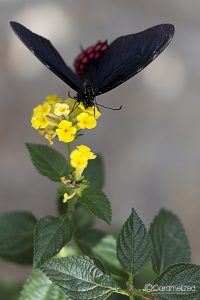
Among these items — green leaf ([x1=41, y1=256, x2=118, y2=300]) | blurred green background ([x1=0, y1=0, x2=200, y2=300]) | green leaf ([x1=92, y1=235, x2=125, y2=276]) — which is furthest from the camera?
blurred green background ([x1=0, y1=0, x2=200, y2=300])

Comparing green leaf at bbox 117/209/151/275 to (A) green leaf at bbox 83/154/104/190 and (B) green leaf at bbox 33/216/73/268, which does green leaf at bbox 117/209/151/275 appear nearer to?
(B) green leaf at bbox 33/216/73/268

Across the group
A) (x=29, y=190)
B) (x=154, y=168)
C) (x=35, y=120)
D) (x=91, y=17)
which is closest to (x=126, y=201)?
(x=154, y=168)

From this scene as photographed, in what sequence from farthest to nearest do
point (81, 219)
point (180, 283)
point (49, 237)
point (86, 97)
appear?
point (81, 219), point (86, 97), point (49, 237), point (180, 283)

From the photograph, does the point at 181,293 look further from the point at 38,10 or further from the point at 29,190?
the point at 38,10

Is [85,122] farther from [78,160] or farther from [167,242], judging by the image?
[167,242]

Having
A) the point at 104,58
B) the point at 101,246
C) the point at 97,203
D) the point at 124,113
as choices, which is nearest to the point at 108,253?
the point at 101,246

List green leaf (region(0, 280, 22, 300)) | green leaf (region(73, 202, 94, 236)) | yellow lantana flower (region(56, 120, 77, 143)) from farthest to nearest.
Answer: green leaf (region(0, 280, 22, 300))
green leaf (region(73, 202, 94, 236))
yellow lantana flower (region(56, 120, 77, 143))

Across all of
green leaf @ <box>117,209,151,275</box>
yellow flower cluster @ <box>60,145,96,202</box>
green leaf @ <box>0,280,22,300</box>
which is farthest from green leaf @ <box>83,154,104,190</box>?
green leaf @ <box>0,280,22,300</box>
